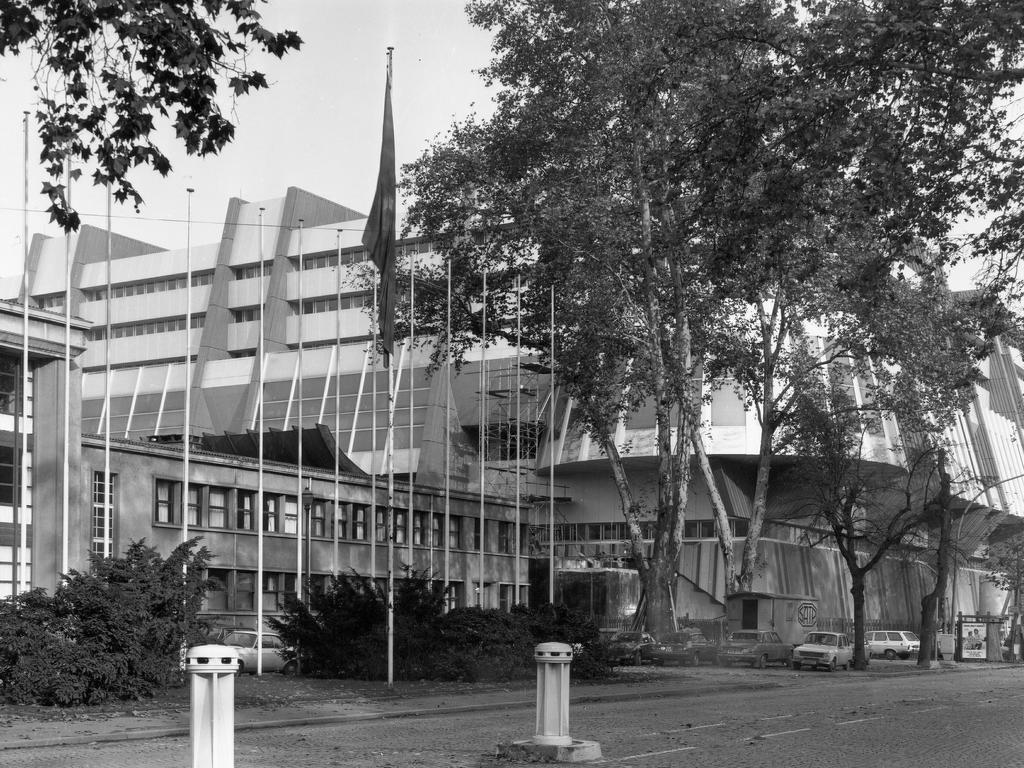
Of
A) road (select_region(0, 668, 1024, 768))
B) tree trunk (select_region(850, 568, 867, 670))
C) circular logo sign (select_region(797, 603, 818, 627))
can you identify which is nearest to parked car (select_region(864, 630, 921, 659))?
circular logo sign (select_region(797, 603, 818, 627))

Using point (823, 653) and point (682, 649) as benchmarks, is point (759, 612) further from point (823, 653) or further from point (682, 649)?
point (682, 649)

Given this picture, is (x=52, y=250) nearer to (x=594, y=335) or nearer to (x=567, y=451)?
(x=567, y=451)

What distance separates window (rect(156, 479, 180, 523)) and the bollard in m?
36.8

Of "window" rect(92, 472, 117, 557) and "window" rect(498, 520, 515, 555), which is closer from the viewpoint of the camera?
"window" rect(92, 472, 117, 557)

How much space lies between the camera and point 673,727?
1845 cm

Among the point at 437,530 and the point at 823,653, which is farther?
the point at 437,530

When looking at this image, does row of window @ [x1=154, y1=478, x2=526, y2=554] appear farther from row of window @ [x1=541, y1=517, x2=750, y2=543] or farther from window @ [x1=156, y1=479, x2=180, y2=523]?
row of window @ [x1=541, y1=517, x2=750, y2=543]

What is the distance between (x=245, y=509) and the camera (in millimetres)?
49062

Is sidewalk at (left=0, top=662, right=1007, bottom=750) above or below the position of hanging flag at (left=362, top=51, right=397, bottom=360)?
below

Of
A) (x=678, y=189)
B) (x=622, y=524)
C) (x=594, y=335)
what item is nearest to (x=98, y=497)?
(x=594, y=335)

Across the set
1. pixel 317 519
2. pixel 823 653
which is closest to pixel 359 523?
pixel 317 519

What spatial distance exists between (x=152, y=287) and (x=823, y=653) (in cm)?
5217

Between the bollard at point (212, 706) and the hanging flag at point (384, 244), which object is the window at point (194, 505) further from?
the bollard at point (212, 706)

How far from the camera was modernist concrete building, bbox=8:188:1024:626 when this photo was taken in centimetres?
4766
